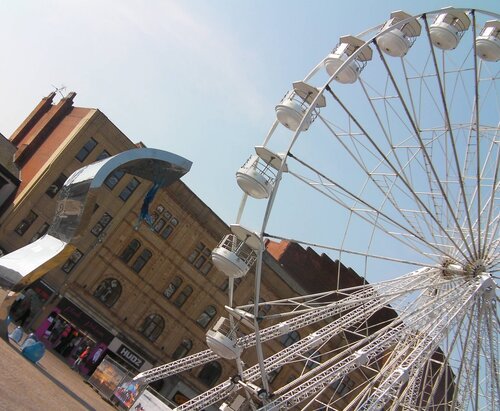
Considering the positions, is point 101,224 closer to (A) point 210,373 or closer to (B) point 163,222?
(B) point 163,222

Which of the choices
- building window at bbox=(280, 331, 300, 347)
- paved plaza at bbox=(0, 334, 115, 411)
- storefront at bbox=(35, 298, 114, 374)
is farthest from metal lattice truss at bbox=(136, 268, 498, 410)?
building window at bbox=(280, 331, 300, 347)

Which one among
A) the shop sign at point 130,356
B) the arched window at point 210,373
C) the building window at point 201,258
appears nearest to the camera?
the shop sign at point 130,356

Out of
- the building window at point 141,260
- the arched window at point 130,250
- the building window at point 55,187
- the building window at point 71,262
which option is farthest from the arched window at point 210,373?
the building window at point 55,187

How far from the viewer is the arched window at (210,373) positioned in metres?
48.8

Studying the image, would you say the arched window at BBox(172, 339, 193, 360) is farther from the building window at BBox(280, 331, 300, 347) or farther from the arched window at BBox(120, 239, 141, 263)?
the building window at BBox(280, 331, 300, 347)

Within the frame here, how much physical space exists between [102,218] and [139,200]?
3036 mm

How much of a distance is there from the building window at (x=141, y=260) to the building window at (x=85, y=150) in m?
7.67

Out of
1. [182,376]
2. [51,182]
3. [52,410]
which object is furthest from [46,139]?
[52,410]

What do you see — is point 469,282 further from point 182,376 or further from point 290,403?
point 182,376

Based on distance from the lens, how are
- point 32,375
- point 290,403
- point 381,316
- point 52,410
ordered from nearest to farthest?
point 52,410, point 32,375, point 290,403, point 381,316

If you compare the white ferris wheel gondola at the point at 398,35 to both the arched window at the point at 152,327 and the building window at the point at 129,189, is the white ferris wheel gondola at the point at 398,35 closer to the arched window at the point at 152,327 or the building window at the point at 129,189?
the building window at the point at 129,189

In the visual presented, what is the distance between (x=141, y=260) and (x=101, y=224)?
396cm

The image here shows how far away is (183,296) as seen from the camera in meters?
47.4

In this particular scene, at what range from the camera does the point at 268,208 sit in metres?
22.8
